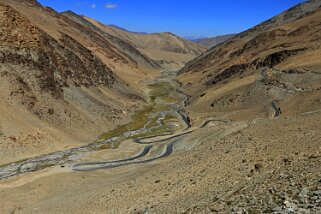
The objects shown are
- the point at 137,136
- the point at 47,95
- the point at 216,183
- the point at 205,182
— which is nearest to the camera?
the point at 216,183

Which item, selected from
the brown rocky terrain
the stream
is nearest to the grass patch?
the stream

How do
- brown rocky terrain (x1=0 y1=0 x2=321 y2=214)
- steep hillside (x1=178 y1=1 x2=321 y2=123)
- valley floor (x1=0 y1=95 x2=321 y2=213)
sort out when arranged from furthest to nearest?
1. steep hillside (x1=178 y1=1 x2=321 y2=123)
2. brown rocky terrain (x1=0 y1=0 x2=321 y2=214)
3. valley floor (x1=0 y1=95 x2=321 y2=213)

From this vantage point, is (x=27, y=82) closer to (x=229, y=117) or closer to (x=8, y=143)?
(x=8, y=143)

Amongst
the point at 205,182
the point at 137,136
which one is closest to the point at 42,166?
the point at 137,136

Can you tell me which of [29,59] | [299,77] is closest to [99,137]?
[29,59]

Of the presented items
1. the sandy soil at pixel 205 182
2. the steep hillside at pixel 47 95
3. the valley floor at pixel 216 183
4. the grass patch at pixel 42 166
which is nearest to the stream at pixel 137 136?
the grass patch at pixel 42 166

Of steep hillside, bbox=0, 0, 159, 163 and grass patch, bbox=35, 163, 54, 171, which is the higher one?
steep hillside, bbox=0, 0, 159, 163

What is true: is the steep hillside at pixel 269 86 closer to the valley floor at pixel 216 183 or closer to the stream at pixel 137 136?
the stream at pixel 137 136

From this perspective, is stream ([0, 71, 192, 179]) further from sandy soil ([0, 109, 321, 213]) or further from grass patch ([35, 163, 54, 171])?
sandy soil ([0, 109, 321, 213])

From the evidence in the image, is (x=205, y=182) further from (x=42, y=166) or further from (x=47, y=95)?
(x=47, y=95)
